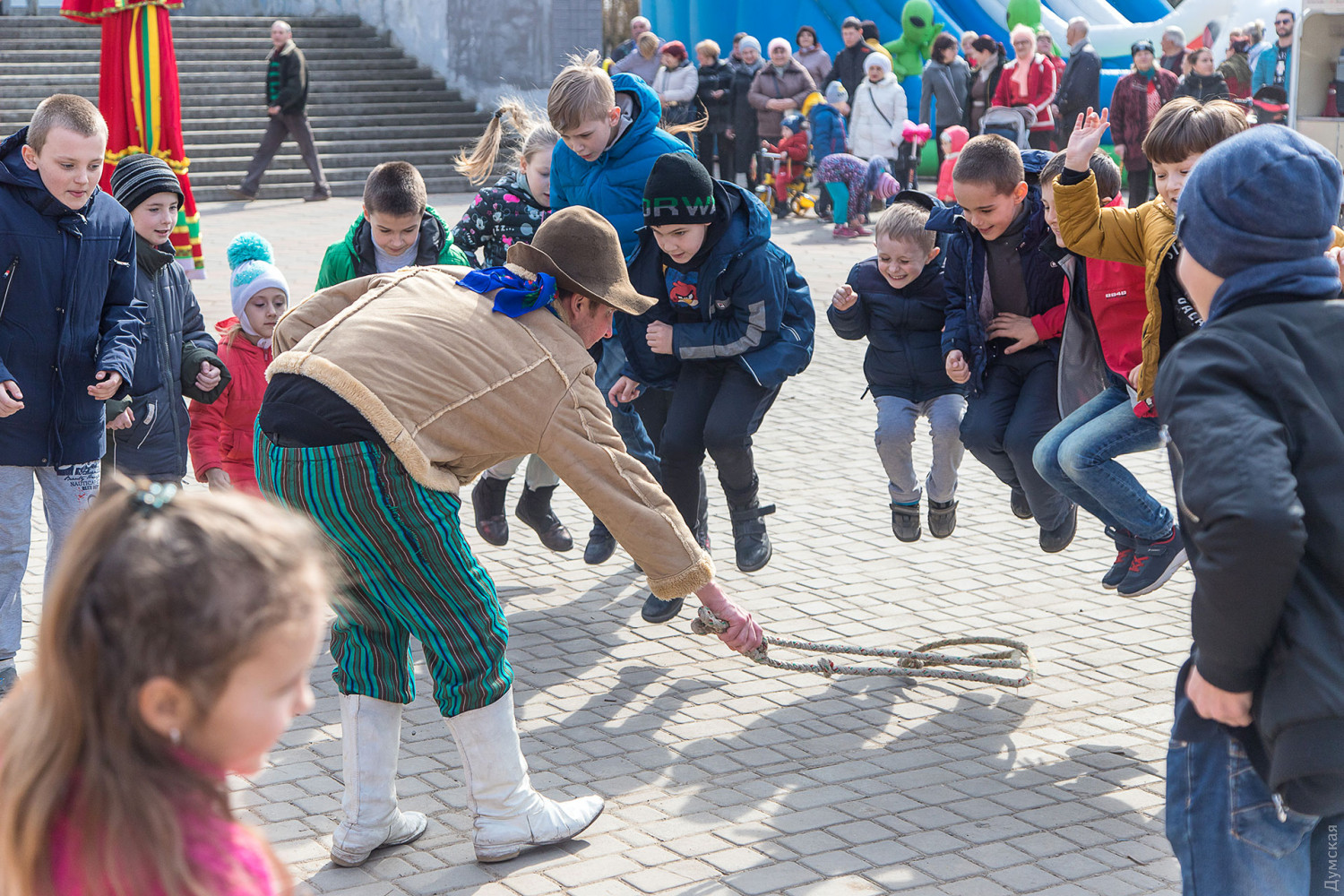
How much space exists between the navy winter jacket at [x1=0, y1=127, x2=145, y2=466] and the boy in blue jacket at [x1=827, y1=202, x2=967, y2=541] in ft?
8.60

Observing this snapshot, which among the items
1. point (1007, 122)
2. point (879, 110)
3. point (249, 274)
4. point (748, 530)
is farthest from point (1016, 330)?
point (879, 110)

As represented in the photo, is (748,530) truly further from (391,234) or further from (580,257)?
(580,257)

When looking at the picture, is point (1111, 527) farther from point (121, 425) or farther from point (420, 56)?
point (420, 56)

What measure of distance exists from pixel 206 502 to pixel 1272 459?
1.66 meters

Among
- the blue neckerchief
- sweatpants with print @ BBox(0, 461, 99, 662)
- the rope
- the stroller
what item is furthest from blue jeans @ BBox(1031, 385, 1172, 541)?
the stroller

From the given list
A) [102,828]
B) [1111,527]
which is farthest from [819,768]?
[102,828]

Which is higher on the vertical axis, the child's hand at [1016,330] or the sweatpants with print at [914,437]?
the child's hand at [1016,330]

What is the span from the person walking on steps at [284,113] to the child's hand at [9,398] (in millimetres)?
14371

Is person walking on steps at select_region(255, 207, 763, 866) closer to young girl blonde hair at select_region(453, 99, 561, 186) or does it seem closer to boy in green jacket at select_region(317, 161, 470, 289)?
boy in green jacket at select_region(317, 161, 470, 289)

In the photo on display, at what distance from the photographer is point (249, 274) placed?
564 centimetres

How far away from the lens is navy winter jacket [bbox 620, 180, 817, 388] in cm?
549

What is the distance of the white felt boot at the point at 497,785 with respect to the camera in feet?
12.7

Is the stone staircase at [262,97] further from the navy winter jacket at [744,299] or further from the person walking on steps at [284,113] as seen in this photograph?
the navy winter jacket at [744,299]

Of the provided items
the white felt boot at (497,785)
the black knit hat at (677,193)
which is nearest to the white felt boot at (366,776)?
the white felt boot at (497,785)
